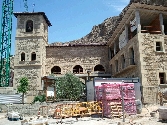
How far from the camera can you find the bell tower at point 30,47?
100ft

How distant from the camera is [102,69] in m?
34.2

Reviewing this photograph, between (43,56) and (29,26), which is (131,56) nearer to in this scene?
Answer: (43,56)

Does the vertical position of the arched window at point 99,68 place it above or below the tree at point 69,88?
above

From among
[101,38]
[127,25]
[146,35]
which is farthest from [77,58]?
[101,38]

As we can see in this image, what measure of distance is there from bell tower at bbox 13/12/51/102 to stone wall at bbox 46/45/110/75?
1.36 metres

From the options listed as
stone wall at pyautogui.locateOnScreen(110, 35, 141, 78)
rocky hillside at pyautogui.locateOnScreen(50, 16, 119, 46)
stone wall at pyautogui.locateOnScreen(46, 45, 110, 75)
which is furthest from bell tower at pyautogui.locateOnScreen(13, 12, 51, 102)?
rocky hillside at pyautogui.locateOnScreen(50, 16, 119, 46)

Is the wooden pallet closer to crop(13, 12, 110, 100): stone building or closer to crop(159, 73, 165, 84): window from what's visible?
crop(159, 73, 165, 84): window

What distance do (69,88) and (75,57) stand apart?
9694 mm

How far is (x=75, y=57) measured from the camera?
33.2m

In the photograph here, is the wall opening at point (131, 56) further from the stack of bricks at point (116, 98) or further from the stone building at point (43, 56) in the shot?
the stone building at point (43, 56)

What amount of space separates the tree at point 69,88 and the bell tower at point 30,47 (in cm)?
645

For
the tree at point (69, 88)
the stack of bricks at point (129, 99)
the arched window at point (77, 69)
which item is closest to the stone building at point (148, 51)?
the stack of bricks at point (129, 99)

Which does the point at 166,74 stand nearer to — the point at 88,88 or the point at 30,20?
the point at 88,88

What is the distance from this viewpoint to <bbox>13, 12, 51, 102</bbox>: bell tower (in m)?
30.5
